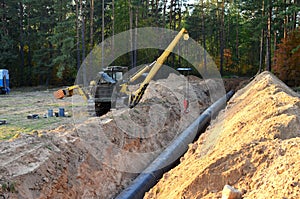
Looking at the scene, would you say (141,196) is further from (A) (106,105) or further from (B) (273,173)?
(A) (106,105)

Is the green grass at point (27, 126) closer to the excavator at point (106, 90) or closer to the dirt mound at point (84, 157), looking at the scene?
the excavator at point (106, 90)

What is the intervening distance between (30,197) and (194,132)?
6.23m

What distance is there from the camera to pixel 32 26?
39.9 m

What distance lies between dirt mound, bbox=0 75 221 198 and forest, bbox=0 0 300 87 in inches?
813

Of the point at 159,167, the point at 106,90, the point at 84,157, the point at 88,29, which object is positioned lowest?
the point at 159,167

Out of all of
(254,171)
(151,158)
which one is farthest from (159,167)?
(254,171)

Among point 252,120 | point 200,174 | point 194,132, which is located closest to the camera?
point 200,174

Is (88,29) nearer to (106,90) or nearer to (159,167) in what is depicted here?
(106,90)

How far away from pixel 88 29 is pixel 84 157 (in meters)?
31.0

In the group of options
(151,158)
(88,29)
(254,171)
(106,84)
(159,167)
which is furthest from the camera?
(88,29)

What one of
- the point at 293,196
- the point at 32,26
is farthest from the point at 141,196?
the point at 32,26

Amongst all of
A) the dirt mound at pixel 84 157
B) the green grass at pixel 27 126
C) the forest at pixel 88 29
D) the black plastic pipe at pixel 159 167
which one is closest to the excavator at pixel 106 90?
the green grass at pixel 27 126

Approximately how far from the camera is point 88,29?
3706 cm

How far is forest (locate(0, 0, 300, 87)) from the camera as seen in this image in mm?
31234
